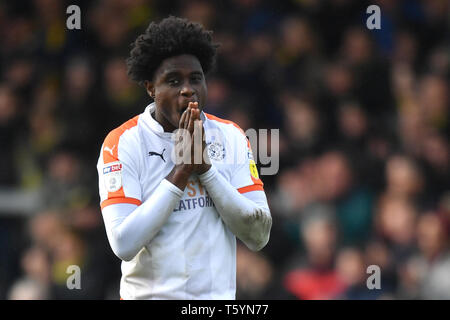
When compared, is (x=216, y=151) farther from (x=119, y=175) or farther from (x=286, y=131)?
(x=286, y=131)

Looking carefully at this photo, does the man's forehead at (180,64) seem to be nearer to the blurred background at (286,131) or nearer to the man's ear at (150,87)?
the man's ear at (150,87)

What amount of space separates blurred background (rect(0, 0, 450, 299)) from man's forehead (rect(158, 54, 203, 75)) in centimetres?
306

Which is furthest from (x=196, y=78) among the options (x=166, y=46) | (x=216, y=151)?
(x=216, y=151)

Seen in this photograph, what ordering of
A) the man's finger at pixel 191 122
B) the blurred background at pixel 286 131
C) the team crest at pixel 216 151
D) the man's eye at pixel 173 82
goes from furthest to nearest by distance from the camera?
the blurred background at pixel 286 131 → the team crest at pixel 216 151 → the man's eye at pixel 173 82 → the man's finger at pixel 191 122

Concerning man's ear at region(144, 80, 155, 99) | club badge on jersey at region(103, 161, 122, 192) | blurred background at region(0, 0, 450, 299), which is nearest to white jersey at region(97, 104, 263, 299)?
club badge on jersey at region(103, 161, 122, 192)

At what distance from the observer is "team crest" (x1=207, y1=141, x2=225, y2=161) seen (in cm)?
379

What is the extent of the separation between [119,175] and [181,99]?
416mm

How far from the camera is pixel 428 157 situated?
707 centimetres

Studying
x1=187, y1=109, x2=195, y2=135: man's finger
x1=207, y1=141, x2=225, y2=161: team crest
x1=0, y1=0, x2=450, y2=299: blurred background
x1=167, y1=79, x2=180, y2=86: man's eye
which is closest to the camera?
x1=187, y1=109, x2=195, y2=135: man's finger

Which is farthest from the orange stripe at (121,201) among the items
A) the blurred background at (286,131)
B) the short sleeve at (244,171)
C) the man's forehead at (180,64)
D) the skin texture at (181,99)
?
the blurred background at (286,131)

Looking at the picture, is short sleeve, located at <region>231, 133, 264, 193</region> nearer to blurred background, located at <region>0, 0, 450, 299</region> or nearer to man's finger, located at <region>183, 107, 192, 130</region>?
man's finger, located at <region>183, 107, 192, 130</region>

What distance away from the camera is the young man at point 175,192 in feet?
11.8
